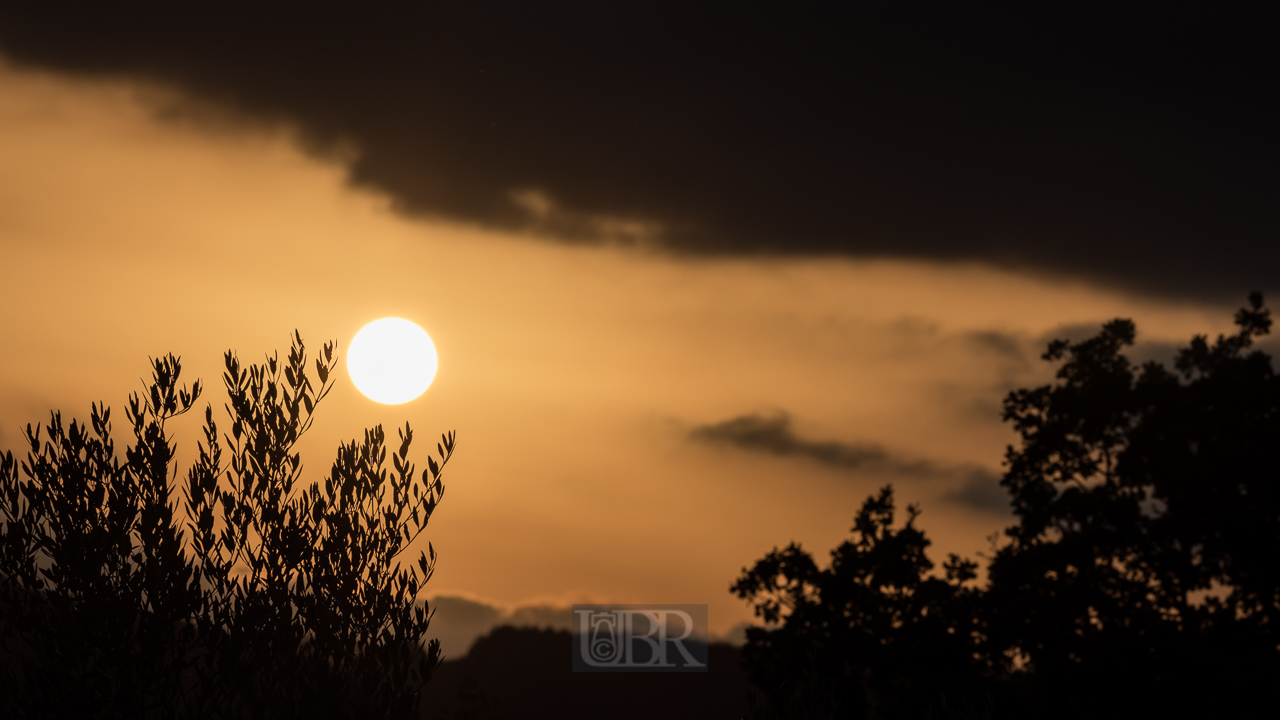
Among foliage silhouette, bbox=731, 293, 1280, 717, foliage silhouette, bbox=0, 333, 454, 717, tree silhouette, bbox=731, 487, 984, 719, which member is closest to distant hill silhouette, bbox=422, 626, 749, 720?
tree silhouette, bbox=731, 487, 984, 719

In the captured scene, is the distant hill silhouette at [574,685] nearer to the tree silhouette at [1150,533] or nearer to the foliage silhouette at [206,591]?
the tree silhouette at [1150,533]

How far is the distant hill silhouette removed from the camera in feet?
477

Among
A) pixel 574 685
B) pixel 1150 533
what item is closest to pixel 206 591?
pixel 1150 533

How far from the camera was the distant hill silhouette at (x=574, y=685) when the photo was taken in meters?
145

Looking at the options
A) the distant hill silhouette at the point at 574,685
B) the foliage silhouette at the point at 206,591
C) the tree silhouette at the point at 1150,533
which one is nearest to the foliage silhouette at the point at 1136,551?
the tree silhouette at the point at 1150,533

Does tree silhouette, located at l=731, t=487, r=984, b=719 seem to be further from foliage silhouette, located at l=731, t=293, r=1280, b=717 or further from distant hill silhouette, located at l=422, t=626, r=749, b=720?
distant hill silhouette, located at l=422, t=626, r=749, b=720

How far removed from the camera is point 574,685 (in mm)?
177875

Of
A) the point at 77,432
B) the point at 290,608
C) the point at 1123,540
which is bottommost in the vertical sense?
the point at 290,608

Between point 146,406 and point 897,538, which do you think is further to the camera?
point 897,538

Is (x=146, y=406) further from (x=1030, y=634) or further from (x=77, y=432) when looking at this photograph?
(x=1030, y=634)

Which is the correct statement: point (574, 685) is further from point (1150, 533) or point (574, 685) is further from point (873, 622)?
point (1150, 533)

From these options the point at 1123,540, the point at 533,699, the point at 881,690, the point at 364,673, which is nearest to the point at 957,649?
the point at 881,690

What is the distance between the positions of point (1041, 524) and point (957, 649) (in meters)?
8.31

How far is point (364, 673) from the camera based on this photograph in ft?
47.4
